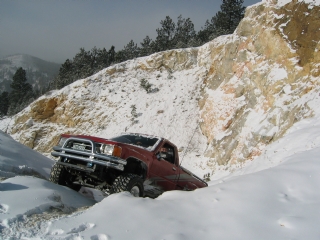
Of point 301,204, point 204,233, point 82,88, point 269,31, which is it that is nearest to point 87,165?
point 204,233

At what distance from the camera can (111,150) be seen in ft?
17.5

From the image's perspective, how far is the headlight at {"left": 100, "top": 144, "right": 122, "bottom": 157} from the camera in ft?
17.4

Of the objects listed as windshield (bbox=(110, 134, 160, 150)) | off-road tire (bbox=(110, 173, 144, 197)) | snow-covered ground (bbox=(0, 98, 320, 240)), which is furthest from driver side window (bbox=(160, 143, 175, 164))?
snow-covered ground (bbox=(0, 98, 320, 240))

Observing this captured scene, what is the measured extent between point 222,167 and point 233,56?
9.36 meters

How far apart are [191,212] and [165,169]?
3.34 meters

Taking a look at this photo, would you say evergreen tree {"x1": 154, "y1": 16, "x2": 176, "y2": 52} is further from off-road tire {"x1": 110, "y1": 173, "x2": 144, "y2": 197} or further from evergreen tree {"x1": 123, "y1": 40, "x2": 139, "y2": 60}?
off-road tire {"x1": 110, "y1": 173, "x2": 144, "y2": 197}

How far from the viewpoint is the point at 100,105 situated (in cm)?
2761

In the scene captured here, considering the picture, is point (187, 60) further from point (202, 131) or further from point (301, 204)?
point (301, 204)

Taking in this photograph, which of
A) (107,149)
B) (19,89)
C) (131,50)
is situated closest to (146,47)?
(131,50)

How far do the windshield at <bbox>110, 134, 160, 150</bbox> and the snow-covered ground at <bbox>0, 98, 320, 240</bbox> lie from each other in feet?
7.70

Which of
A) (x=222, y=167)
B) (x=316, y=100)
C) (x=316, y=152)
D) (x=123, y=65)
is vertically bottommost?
(x=222, y=167)

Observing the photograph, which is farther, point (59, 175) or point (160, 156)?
point (160, 156)

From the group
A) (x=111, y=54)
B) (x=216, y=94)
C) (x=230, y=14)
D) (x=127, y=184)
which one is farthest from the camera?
(x=111, y=54)

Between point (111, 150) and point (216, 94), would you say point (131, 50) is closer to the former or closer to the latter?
point (216, 94)
